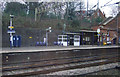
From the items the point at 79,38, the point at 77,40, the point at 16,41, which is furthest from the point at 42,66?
the point at 79,38

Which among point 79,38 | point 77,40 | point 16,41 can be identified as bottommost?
point 77,40

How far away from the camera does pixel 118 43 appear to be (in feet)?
114

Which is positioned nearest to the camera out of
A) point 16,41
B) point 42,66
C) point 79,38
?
point 42,66

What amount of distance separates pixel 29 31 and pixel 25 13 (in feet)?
26.9

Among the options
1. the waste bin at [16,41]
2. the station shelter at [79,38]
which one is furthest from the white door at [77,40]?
the waste bin at [16,41]

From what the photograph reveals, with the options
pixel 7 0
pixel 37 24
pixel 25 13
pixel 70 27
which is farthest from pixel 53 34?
pixel 7 0

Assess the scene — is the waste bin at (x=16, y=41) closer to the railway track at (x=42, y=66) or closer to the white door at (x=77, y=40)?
the white door at (x=77, y=40)

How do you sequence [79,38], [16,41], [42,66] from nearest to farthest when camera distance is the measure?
[42,66]
[16,41]
[79,38]

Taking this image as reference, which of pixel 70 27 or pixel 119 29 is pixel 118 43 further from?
pixel 70 27

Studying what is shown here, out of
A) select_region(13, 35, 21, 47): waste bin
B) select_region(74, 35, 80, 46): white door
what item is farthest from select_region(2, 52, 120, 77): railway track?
select_region(74, 35, 80, 46): white door

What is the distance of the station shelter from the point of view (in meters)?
24.7

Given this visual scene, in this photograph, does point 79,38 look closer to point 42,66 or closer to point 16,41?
point 16,41

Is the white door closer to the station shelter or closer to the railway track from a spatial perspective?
the station shelter

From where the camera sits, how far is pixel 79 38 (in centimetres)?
2481
